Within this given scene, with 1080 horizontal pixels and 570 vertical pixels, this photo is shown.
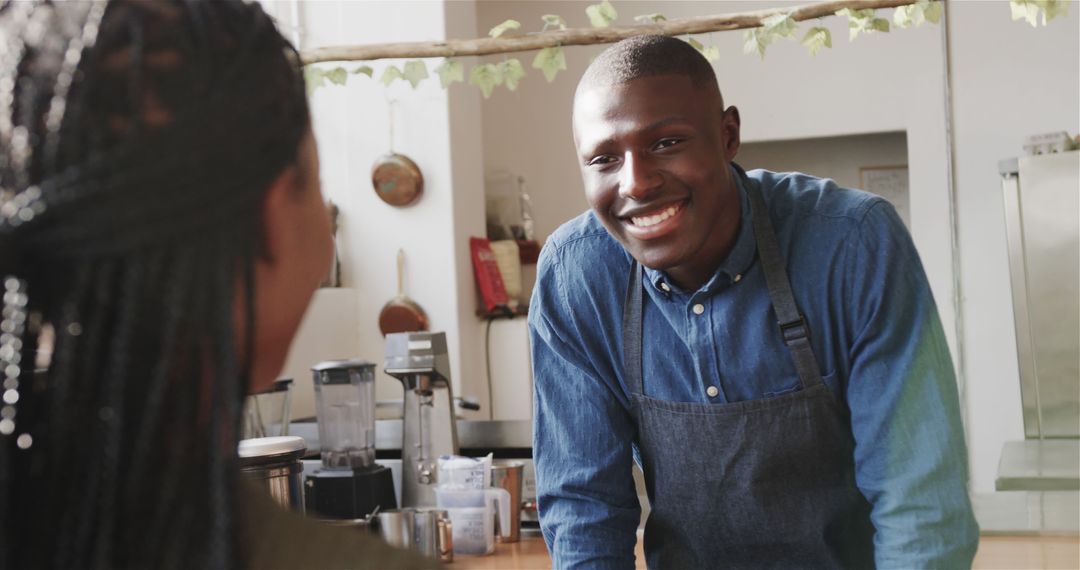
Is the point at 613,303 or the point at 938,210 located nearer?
the point at 613,303

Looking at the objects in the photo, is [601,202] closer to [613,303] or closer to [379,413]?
[613,303]

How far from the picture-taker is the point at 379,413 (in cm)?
480

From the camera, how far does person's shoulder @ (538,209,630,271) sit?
175 centimetres

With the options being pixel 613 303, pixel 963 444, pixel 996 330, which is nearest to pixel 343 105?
pixel 996 330

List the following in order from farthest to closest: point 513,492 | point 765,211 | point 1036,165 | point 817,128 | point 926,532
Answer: point 817,128
point 1036,165
point 513,492
point 765,211
point 926,532

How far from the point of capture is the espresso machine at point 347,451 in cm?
286

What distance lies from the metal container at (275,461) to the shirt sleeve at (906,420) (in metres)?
1.42

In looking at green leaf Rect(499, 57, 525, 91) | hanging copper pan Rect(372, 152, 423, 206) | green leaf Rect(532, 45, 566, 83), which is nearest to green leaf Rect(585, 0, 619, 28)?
green leaf Rect(532, 45, 566, 83)

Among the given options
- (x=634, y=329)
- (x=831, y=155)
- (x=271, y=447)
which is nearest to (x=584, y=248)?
(x=634, y=329)

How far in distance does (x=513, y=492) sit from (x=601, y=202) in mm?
1330

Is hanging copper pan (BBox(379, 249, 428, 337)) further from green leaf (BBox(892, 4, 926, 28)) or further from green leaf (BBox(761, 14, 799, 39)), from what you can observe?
green leaf (BBox(892, 4, 926, 28))

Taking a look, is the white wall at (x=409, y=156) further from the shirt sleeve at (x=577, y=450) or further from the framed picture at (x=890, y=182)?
the shirt sleeve at (x=577, y=450)

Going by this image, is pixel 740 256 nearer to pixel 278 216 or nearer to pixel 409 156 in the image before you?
pixel 278 216

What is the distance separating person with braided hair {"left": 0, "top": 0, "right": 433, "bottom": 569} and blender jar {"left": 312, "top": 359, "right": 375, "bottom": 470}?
2.42 metres
